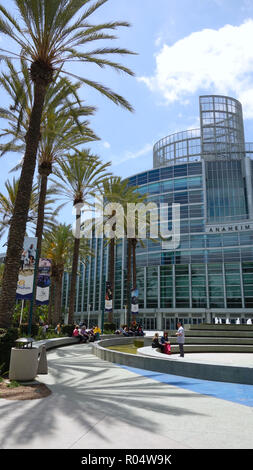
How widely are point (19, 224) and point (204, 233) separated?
4923 cm

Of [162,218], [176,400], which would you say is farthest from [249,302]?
[176,400]

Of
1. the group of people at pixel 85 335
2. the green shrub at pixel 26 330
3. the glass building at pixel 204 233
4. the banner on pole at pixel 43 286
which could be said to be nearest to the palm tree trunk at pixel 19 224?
the banner on pole at pixel 43 286

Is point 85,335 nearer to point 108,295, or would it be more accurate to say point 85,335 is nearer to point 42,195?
point 108,295

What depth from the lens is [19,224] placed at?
11.2 m

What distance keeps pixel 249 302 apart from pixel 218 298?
4707mm

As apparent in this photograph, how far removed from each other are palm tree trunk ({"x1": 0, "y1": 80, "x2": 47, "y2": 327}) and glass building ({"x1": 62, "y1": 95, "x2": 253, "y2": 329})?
40.0 m

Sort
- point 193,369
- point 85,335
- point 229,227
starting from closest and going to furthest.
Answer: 1. point 193,369
2. point 85,335
3. point 229,227

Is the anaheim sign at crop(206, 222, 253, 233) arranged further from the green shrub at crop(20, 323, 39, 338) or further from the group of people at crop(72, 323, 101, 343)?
the green shrub at crop(20, 323, 39, 338)

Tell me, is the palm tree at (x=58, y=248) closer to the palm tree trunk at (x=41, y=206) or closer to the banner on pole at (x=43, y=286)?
the banner on pole at (x=43, y=286)

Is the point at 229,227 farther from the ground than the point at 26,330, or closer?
farther from the ground

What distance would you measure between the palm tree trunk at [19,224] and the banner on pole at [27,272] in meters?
5.08

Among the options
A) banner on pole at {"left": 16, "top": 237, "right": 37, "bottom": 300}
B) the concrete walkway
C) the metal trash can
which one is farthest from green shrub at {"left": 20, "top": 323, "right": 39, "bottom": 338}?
the concrete walkway

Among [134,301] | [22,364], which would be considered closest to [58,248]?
[134,301]

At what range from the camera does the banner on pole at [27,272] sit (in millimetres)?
15742
